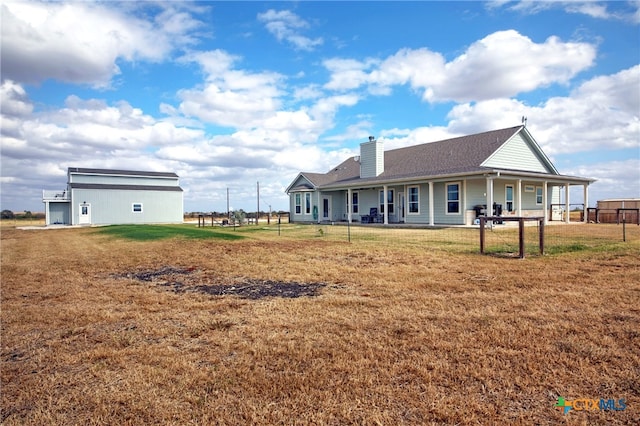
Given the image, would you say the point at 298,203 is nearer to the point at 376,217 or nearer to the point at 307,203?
the point at 307,203

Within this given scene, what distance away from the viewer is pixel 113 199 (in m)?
39.2

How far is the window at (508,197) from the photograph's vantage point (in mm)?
21763

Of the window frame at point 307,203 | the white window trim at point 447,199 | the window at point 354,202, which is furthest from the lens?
the window frame at point 307,203

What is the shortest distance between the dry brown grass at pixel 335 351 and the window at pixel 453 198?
13157mm

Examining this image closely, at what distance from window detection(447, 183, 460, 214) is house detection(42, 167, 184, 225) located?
102 ft

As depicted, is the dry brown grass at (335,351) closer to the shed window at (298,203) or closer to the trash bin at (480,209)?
the trash bin at (480,209)

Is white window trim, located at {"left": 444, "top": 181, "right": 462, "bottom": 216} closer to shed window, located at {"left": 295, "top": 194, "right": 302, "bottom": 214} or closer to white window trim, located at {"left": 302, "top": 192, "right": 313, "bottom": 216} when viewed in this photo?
white window trim, located at {"left": 302, "top": 192, "right": 313, "bottom": 216}

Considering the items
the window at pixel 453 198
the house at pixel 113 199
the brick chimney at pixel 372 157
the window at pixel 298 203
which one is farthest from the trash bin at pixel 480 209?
the house at pixel 113 199

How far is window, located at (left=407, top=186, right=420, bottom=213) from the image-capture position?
23047 mm

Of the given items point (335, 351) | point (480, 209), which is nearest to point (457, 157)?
point (480, 209)

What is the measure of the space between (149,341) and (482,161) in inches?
753

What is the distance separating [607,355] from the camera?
12.0 ft

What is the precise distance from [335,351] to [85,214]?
4086cm

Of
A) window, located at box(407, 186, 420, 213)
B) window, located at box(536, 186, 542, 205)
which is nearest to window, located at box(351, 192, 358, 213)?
window, located at box(407, 186, 420, 213)
